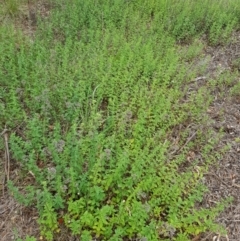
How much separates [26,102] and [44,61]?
28.3 inches

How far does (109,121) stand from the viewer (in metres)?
3.35

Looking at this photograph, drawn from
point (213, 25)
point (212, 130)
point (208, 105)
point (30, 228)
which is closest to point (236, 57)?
point (213, 25)

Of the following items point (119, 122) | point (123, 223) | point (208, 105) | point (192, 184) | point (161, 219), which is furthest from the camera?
point (208, 105)

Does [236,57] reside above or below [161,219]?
above

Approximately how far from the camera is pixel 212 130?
374cm

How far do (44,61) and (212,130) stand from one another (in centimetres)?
213

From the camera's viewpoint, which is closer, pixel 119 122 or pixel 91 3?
pixel 119 122

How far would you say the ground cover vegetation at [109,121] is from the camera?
2650mm

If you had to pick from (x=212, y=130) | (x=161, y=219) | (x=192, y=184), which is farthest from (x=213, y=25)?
(x=161, y=219)

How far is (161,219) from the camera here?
2.80 meters

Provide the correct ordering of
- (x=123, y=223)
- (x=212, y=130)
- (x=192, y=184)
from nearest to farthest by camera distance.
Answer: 1. (x=123, y=223)
2. (x=192, y=184)
3. (x=212, y=130)

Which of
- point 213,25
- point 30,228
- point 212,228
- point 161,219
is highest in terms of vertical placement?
point 213,25

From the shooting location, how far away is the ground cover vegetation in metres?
2.65

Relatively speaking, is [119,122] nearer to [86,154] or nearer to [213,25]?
[86,154]
